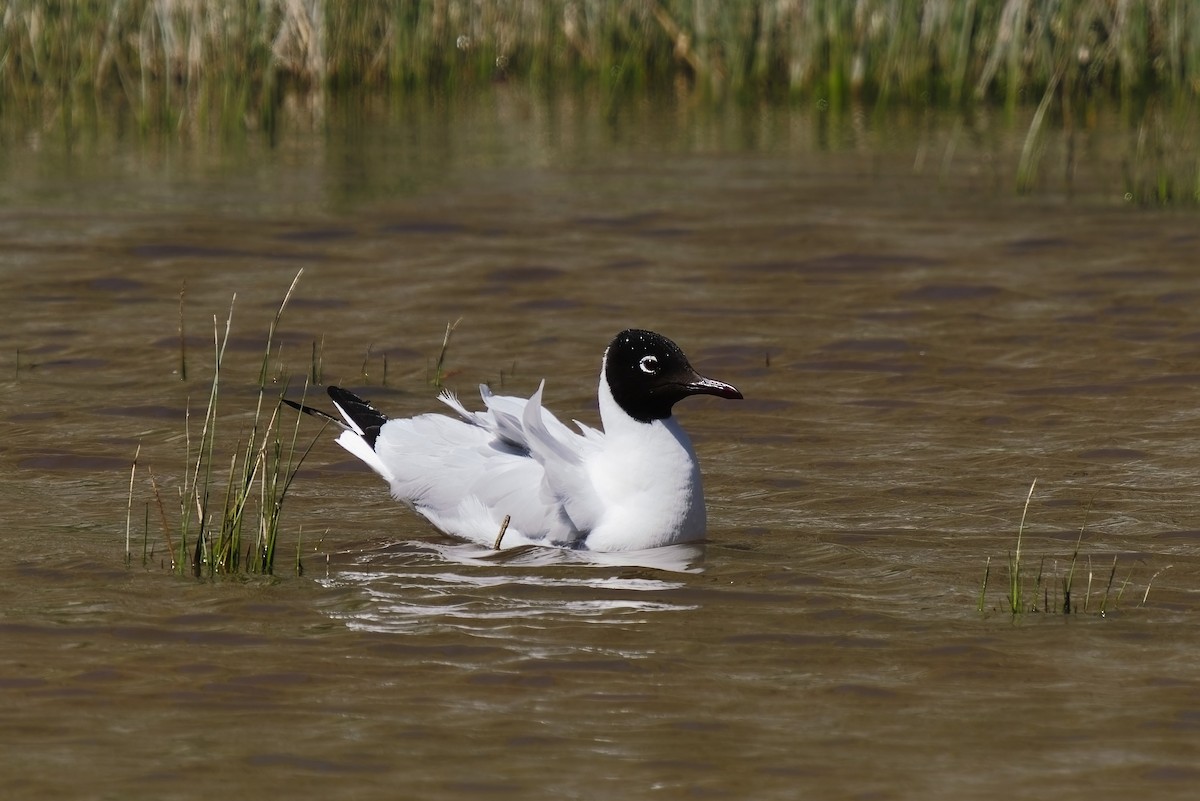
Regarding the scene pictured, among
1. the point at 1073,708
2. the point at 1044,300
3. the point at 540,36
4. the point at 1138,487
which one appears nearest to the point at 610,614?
the point at 1073,708

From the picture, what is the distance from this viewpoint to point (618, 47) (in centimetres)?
1870

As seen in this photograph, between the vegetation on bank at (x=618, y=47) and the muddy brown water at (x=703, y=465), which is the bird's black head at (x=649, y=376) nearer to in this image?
the muddy brown water at (x=703, y=465)

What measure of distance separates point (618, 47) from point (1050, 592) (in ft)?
44.3

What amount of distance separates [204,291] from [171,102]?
5781 mm

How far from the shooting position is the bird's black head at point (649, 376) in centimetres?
655

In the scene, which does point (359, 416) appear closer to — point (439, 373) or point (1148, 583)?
point (439, 373)

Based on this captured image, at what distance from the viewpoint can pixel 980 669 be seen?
514 cm

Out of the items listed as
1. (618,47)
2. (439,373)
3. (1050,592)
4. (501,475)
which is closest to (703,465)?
(501,475)

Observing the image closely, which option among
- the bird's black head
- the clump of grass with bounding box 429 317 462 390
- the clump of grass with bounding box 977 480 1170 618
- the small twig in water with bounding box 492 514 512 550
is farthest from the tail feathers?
the clump of grass with bounding box 977 480 1170 618

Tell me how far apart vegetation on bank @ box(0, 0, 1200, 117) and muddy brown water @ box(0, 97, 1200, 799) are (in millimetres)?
1277

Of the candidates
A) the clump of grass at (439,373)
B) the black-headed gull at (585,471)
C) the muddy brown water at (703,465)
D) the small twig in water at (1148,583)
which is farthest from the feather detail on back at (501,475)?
the clump of grass at (439,373)

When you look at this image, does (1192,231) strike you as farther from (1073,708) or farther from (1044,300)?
(1073,708)

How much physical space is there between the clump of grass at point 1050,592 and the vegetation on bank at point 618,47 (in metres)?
9.76

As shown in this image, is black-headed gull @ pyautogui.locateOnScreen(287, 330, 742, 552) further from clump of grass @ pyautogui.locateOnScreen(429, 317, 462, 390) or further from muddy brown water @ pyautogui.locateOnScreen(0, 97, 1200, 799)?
clump of grass @ pyautogui.locateOnScreen(429, 317, 462, 390)
